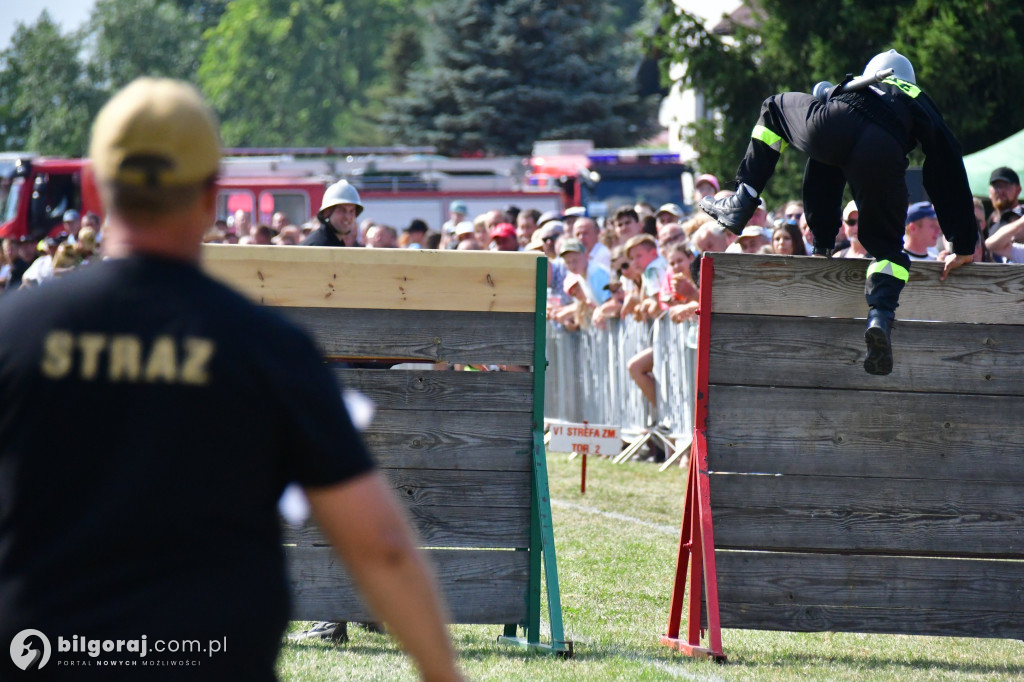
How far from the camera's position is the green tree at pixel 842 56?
19.3m

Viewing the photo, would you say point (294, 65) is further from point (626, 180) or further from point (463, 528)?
point (463, 528)

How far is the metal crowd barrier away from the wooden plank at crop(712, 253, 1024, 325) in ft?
18.1

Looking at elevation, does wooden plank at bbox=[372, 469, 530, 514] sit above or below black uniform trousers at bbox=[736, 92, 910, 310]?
below

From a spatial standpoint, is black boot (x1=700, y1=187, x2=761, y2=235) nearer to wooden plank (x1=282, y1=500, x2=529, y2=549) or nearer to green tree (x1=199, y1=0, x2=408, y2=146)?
wooden plank (x1=282, y1=500, x2=529, y2=549)

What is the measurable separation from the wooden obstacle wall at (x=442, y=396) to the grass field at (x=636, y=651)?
0.28 m

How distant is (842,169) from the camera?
5.57 meters

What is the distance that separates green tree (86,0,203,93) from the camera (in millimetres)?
77062

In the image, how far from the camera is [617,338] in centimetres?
1295

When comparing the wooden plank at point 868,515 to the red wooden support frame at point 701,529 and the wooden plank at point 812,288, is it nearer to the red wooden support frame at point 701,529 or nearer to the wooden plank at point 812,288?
the red wooden support frame at point 701,529

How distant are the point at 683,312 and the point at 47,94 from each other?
71.8 metres

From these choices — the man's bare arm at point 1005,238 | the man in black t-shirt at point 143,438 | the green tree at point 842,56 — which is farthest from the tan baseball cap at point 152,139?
the green tree at point 842,56

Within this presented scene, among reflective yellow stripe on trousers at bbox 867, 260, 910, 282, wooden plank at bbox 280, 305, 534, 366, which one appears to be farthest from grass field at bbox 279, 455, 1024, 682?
reflective yellow stripe on trousers at bbox 867, 260, 910, 282

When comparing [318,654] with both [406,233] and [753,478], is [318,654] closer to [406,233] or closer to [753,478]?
[753,478]

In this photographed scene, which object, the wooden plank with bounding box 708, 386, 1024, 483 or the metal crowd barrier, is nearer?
the wooden plank with bounding box 708, 386, 1024, 483
